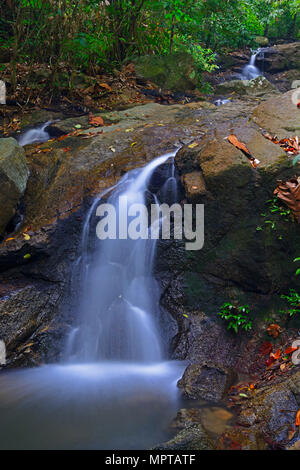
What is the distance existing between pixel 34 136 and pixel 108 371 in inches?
192

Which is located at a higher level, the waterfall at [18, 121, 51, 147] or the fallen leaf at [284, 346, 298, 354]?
the waterfall at [18, 121, 51, 147]

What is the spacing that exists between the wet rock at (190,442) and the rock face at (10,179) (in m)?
3.37

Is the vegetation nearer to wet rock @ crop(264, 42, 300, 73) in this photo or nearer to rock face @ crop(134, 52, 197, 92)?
rock face @ crop(134, 52, 197, 92)

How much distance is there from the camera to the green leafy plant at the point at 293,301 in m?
4.22

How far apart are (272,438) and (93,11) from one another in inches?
378

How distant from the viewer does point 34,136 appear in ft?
23.7

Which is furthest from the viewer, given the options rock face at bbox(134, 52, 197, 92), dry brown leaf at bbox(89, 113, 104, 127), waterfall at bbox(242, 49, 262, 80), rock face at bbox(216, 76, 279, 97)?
waterfall at bbox(242, 49, 262, 80)

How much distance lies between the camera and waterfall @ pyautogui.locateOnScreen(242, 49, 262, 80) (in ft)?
46.3

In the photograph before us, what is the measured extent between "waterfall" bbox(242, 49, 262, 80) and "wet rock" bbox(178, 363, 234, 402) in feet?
41.9

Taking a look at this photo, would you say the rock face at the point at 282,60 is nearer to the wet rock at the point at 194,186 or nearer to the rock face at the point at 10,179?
the wet rock at the point at 194,186

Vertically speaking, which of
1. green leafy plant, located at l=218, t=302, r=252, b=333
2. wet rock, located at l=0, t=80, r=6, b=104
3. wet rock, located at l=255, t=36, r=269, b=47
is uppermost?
wet rock, located at l=255, t=36, r=269, b=47

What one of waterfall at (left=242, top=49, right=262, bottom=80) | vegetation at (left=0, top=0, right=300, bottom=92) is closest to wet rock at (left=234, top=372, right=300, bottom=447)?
vegetation at (left=0, top=0, right=300, bottom=92)

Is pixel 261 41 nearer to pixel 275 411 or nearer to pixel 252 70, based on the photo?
pixel 252 70

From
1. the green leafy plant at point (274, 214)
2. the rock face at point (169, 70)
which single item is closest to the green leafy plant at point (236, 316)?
the green leafy plant at point (274, 214)
